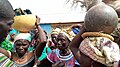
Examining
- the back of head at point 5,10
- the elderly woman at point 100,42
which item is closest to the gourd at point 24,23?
the elderly woman at point 100,42

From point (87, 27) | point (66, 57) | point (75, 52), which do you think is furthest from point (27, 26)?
point (87, 27)

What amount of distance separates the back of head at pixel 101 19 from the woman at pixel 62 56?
249 centimetres

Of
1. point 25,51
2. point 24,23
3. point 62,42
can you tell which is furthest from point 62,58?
point 24,23

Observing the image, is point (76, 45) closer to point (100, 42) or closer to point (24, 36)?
point (100, 42)

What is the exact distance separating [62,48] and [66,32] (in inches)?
15.0

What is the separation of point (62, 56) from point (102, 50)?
2.92 metres

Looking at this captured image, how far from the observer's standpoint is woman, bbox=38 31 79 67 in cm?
561

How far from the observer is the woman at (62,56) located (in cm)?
561

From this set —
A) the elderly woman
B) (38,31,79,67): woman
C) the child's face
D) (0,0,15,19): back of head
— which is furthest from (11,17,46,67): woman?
(0,0,15,19): back of head

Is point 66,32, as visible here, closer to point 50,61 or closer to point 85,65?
point 50,61

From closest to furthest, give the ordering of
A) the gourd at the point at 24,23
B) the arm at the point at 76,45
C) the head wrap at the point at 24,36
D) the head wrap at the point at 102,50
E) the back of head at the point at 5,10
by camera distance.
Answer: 1. the back of head at the point at 5,10
2. the head wrap at the point at 102,50
3. the arm at the point at 76,45
4. the gourd at the point at 24,23
5. the head wrap at the point at 24,36

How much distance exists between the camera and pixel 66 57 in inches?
227

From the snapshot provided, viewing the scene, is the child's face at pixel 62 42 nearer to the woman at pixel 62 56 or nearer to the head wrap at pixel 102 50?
the woman at pixel 62 56

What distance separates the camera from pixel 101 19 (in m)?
3.03
